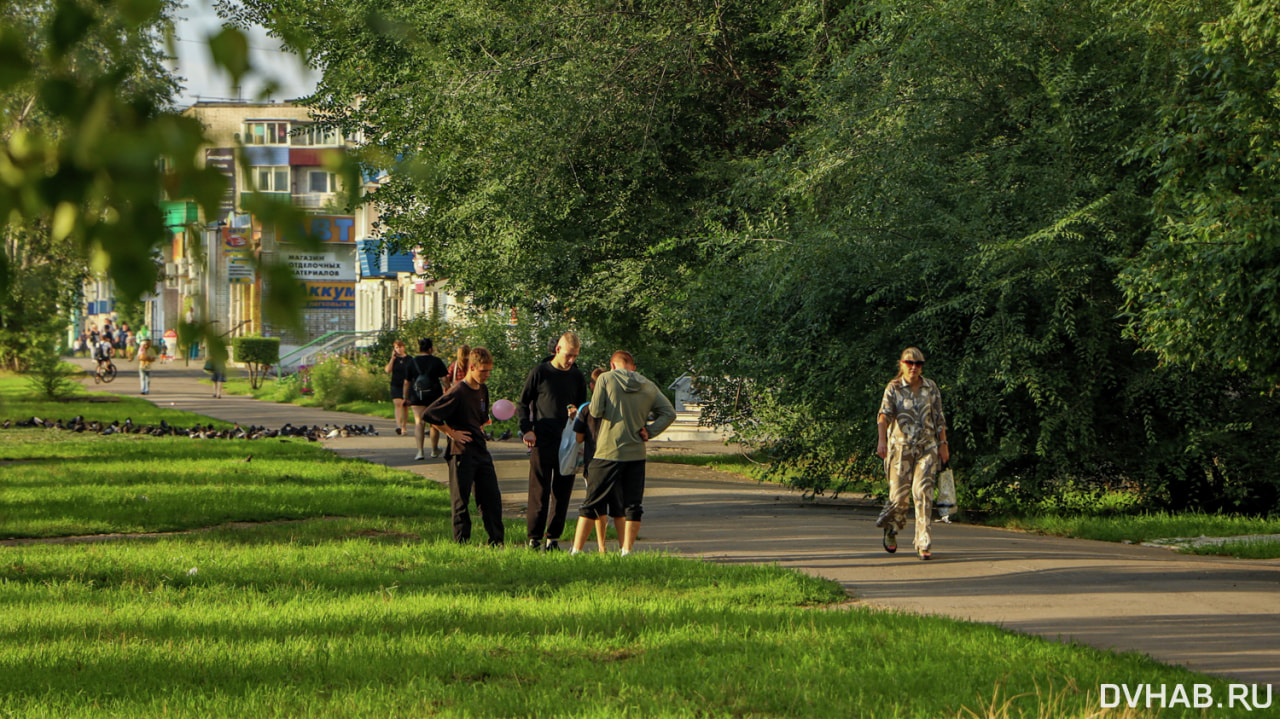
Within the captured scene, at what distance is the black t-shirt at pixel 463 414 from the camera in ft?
35.6

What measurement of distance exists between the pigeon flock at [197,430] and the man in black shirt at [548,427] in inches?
564

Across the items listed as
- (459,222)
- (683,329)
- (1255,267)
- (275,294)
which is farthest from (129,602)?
(459,222)

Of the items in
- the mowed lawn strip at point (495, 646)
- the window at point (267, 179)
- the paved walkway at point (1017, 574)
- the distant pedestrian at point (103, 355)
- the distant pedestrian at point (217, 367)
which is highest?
the distant pedestrian at point (103, 355)

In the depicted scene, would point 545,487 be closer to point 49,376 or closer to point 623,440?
point 623,440

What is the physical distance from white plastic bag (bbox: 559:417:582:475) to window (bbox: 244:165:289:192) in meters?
8.26

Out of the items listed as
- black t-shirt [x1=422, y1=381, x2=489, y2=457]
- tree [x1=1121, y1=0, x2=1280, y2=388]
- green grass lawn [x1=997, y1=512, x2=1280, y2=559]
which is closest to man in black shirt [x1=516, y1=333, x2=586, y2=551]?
black t-shirt [x1=422, y1=381, x2=489, y2=457]

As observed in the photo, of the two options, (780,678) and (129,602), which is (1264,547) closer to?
(780,678)

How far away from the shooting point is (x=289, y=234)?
2.10m

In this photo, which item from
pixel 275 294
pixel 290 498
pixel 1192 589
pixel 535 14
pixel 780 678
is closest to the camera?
pixel 275 294

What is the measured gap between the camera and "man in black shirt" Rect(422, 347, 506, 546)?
35.7 feet

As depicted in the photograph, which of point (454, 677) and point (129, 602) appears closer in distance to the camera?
point (454, 677)

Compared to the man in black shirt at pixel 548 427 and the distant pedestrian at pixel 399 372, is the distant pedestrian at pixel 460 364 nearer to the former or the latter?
the distant pedestrian at pixel 399 372

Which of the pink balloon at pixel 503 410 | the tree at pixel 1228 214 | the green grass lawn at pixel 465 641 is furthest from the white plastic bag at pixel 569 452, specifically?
the tree at pixel 1228 214

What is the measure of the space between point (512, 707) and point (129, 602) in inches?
148
